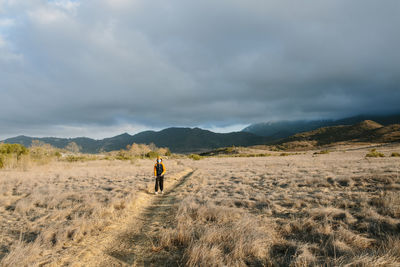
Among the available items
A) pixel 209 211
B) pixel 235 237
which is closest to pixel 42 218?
pixel 209 211

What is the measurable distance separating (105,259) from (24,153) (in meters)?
34.4

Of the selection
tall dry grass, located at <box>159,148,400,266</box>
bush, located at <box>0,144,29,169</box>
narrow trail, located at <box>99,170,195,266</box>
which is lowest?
narrow trail, located at <box>99,170,195,266</box>

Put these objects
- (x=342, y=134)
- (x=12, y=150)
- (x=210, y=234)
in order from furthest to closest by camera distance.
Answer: (x=342, y=134), (x=12, y=150), (x=210, y=234)

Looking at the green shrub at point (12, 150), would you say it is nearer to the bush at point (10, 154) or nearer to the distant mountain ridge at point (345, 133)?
the bush at point (10, 154)

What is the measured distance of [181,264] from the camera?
4.17m

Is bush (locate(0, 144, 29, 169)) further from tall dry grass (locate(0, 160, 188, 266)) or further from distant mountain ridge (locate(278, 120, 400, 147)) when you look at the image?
distant mountain ridge (locate(278, 120, 400, 147))

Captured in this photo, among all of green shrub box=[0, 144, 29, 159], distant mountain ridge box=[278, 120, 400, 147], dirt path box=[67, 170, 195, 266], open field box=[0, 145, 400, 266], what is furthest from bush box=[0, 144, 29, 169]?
distant mountain ridge box=[278, 120, 400, 147]

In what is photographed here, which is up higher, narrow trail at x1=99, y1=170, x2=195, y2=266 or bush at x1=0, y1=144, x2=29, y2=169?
bush at x1=0, y1=144, x2=29, y2=169

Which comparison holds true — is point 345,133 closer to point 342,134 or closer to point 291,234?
point 342,134

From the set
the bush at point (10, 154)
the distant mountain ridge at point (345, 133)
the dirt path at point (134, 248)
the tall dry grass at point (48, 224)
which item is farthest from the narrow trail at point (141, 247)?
the distant mountain ridge at point (345, 133)

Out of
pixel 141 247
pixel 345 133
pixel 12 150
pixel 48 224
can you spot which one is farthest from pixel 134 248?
pixel 345 133

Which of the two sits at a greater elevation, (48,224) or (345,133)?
(345,133)

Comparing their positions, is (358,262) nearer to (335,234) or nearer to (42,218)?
(335,234)

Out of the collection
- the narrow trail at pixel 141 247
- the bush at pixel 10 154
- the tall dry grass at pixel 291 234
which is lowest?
the narrow trail at pixel 141 247
